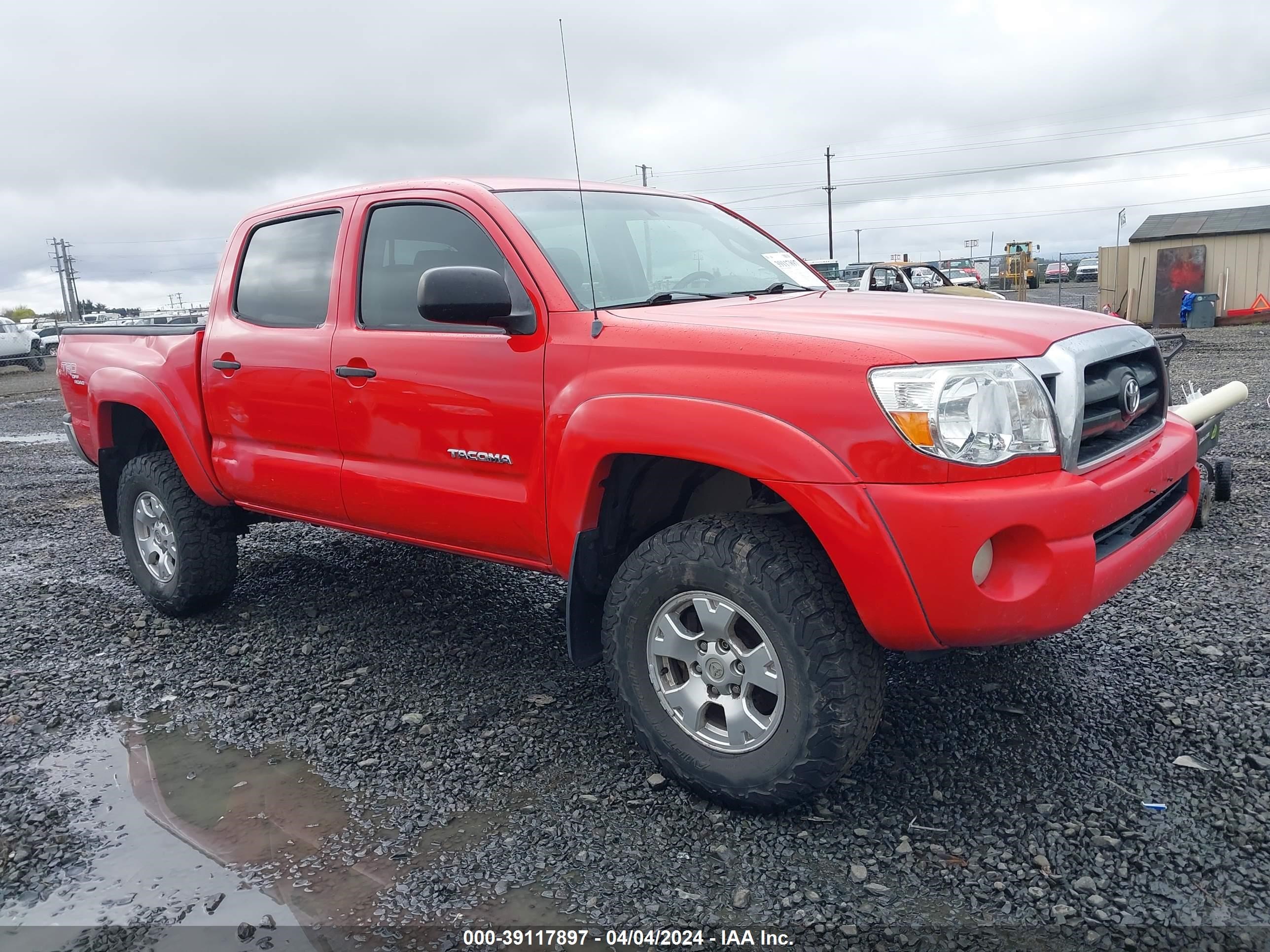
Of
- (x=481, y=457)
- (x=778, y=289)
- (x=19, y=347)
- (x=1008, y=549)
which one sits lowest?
(x=19, y=347)

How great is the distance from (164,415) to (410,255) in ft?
5.42

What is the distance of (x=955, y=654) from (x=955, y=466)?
166cm

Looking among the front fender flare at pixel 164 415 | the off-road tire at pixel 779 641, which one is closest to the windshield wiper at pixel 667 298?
the off-road tire at pixel 779 641

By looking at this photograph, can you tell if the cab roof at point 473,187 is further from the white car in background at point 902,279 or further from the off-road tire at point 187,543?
the white car in background at point 902,279

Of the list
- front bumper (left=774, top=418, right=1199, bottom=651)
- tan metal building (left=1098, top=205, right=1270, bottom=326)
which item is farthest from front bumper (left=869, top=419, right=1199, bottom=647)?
tan metal building (left=1098, top=205, right=1270, bottom=326)

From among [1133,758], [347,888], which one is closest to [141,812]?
[347,888]

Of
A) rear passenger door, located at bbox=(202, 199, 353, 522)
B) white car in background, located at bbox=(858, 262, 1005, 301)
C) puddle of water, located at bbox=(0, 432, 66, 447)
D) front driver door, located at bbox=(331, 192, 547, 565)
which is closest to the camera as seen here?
front driver door, located at bbox=(331, 192, 547, 565)

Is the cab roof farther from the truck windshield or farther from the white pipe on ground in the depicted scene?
the white pipe on ground

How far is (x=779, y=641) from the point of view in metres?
2.64

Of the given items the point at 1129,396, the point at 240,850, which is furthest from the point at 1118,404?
the point at 240,850

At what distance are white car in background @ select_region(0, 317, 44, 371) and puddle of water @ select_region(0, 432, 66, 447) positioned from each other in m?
15.4

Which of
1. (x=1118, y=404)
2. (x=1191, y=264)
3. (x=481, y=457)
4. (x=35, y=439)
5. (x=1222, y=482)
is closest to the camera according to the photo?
(x=1118, y=404)

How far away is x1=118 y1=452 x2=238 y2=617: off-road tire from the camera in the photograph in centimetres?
461

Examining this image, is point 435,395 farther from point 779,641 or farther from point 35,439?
point 35,439
